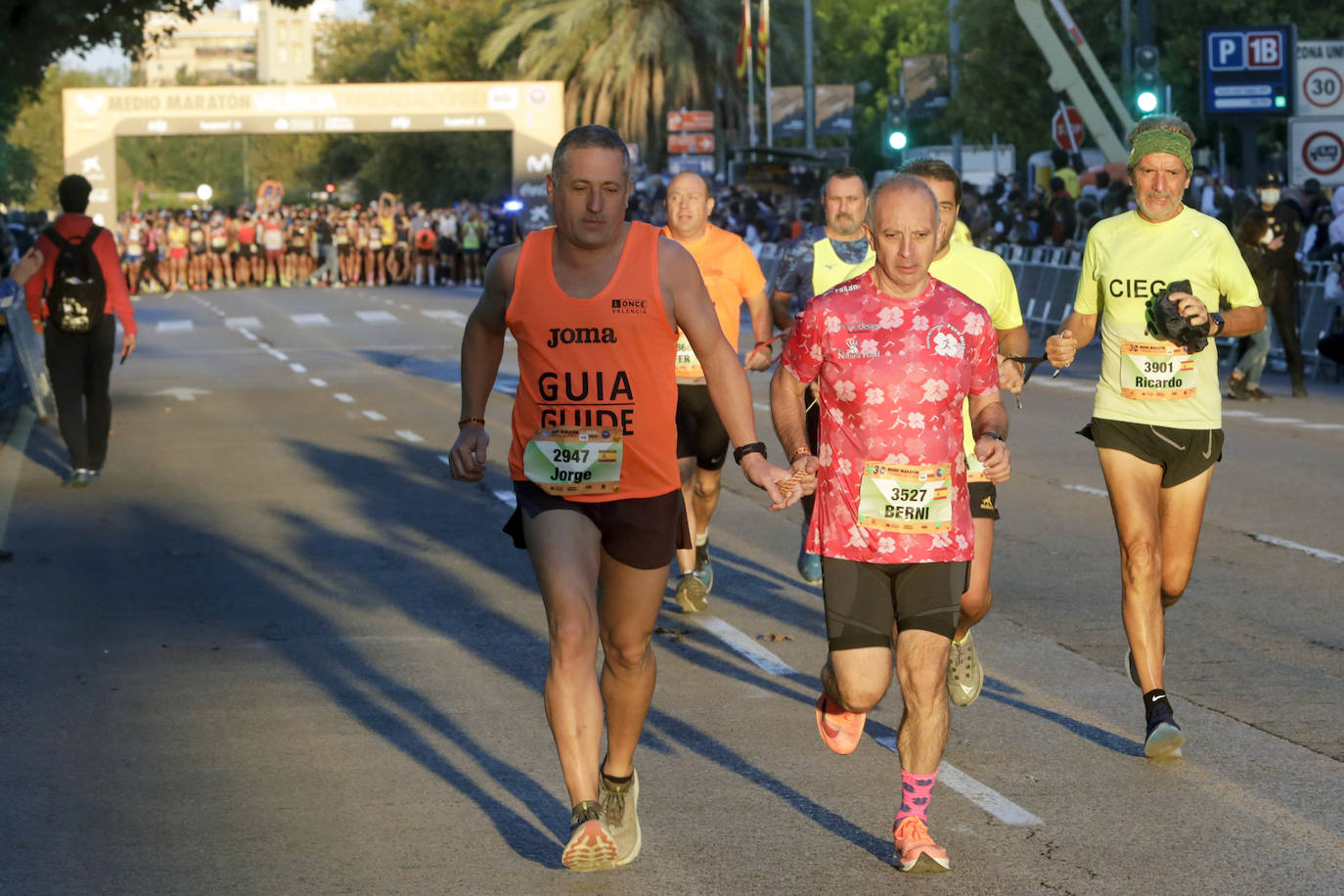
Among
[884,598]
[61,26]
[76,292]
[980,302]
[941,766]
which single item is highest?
[61,26]

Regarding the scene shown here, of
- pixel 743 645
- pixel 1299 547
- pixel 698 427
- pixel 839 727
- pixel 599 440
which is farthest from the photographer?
pixel 1299 547

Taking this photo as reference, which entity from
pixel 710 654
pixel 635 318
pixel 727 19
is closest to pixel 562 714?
pixel 635 318

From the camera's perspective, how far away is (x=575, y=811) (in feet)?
18.1

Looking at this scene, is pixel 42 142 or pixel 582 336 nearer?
pixel 582 336

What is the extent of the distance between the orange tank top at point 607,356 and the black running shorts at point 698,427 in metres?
3.89

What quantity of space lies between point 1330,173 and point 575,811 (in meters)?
22.8

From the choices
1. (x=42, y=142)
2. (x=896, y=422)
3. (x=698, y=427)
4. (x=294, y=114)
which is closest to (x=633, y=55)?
(x=294, y=114)

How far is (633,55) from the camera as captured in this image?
55406 millimetres

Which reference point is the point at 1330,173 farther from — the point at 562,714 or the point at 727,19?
the point at 727,19

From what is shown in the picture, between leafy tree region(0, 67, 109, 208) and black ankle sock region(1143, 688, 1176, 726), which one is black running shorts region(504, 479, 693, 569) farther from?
leafy tree region(0, 67, 109, 208)

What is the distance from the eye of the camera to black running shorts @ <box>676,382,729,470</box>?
376 inches

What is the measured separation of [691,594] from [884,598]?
397 cm

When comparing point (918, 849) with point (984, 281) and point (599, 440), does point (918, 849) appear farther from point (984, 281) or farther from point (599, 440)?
point (984, 281)

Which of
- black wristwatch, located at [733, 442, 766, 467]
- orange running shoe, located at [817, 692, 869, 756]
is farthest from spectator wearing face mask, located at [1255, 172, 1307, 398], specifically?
black wristwatch, located at [733, 442, 766, 467]
